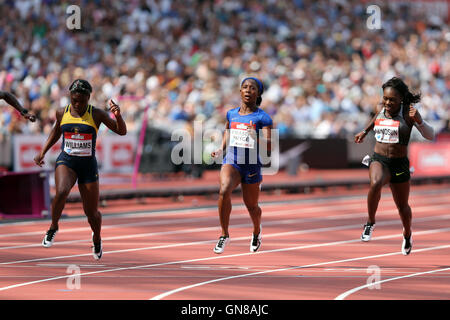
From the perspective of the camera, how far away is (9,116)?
78.4ft

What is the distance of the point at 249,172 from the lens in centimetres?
1143

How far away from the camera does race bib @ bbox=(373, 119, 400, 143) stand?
35.9ft

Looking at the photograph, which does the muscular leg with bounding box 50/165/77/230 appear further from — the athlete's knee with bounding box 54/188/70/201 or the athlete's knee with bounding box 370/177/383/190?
the athlete's knee with bounding box 370/177/383/190

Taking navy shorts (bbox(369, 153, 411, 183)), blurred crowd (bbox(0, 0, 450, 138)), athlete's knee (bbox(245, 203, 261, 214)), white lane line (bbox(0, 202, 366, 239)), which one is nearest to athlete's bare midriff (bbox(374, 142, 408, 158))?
navy shorts (bbox(369, 153, 411, 183))

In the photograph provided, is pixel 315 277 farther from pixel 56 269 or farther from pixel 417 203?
pixel 417 203

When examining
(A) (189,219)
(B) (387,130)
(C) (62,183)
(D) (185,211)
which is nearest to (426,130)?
(B) (387,130)

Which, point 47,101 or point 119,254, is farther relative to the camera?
point 47,101

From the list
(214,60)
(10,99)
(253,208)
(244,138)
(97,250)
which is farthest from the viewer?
(214,60)

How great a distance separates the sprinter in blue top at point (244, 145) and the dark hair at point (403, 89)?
154 centimetres

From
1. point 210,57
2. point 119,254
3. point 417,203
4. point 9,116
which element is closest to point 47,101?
point 9,116

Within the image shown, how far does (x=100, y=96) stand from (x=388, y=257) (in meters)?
14.7

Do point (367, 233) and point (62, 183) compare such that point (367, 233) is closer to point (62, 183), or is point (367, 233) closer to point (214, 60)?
point (62, 183)

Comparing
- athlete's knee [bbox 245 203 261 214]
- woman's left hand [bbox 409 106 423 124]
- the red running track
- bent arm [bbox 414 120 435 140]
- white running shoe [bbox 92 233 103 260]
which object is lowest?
the red running track

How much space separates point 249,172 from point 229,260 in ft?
3.68
